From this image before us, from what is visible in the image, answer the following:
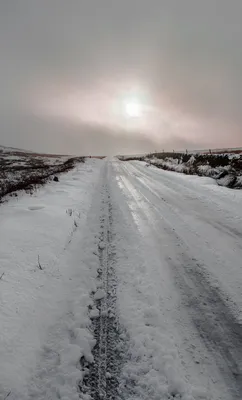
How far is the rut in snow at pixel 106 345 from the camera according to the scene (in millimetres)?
2398

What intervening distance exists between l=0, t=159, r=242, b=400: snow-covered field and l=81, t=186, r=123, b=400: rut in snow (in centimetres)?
1

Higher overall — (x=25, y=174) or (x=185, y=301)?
(x=25, y=174)

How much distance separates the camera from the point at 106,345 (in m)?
2.89

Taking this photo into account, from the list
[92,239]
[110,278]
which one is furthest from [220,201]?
[110,278]

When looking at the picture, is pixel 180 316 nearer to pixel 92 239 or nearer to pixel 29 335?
pixel 29 335

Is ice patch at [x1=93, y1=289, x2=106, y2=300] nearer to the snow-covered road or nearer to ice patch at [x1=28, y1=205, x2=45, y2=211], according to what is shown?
the snow-covered road

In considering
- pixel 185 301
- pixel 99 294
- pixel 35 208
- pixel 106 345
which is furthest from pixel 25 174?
pixel 106 345

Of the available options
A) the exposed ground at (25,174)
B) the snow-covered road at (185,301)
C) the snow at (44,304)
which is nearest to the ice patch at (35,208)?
the snow at (44,304)

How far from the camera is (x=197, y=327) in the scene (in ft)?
10.0

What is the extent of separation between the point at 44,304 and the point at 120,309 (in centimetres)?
113

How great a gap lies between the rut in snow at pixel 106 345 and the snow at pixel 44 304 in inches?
4.5

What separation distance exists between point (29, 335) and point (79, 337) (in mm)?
615

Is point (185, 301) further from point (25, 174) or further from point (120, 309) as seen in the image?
point (25, 174)

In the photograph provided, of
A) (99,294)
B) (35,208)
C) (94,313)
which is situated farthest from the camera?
(35,208)
